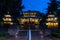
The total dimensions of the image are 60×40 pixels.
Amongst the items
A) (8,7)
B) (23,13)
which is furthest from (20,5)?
(8,7)

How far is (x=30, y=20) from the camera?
19844mm

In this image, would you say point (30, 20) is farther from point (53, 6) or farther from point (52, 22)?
point (53, 6)

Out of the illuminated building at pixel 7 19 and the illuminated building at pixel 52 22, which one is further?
the illuminated building at pixel 52 22

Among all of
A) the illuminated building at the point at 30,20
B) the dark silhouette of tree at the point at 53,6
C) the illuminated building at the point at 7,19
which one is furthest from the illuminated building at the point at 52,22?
the illuminated building at the point at 7,19

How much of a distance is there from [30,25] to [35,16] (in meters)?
1.06

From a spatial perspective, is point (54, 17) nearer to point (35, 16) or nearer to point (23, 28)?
point (35, 16)

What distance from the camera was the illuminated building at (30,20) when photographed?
1929cm

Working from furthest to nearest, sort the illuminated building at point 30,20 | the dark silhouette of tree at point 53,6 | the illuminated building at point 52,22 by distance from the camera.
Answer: the dark silhouette of tree at point 53,6 → the illuminated building at point 52,22 → the illuminated building at point 30,20

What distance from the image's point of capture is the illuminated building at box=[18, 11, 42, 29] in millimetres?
19294

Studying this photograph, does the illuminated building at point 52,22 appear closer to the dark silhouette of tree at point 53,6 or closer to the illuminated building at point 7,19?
the dark silhouette of tree at point 53,6

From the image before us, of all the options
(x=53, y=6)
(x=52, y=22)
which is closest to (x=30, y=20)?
(x=52, y=22)

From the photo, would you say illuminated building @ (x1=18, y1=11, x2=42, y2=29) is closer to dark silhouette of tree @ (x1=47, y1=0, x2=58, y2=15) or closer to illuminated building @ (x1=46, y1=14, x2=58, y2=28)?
illuminated building @ (x1=46, y1=14, x2=58, y2=28)

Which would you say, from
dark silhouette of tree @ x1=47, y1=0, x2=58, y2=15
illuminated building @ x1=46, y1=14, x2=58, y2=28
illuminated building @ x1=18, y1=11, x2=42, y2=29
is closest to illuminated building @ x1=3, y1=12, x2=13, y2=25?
illuminated building @ x1=18, y1=11, x2=42, y2=29

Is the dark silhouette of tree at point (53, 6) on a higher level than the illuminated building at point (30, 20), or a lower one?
higher
